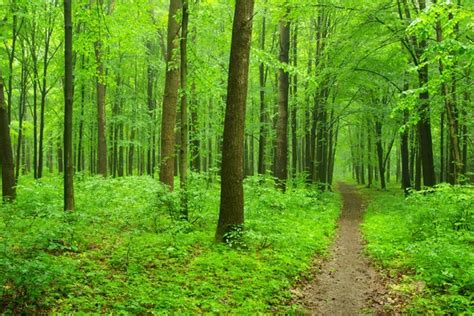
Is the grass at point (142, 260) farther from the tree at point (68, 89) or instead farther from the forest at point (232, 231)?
the tree at point (68, 89)

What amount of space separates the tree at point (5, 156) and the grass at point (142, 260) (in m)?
0.45

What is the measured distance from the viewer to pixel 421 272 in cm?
711

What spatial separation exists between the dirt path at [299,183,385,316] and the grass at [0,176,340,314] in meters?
0.41

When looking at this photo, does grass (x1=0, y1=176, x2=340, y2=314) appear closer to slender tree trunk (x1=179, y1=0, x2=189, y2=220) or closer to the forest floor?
slender tree trunk (x1=179, y1=0, x2=189, y2=220)

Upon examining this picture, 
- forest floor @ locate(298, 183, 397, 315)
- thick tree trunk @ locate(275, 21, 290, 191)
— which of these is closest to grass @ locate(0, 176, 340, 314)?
forest floor @ locate(298, 183, 397, 315)

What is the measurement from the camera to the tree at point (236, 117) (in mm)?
7934

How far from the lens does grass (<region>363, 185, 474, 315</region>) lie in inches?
Result: 233

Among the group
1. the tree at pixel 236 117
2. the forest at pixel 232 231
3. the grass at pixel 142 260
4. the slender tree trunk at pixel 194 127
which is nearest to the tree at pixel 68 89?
the forest at pixel 232 231

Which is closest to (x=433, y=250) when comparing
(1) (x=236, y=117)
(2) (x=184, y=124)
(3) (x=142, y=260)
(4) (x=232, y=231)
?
(4) (x=232, y=231)

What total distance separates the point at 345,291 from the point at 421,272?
1.53 m

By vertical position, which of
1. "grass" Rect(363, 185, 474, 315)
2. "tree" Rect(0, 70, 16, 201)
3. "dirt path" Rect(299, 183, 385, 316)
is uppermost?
"tree" Rect(0, 70, 16, 201)

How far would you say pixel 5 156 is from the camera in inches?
432

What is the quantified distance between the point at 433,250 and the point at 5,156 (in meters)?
11.6

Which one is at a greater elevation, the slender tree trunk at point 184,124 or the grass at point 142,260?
the slender tree trunk at point 184,124
